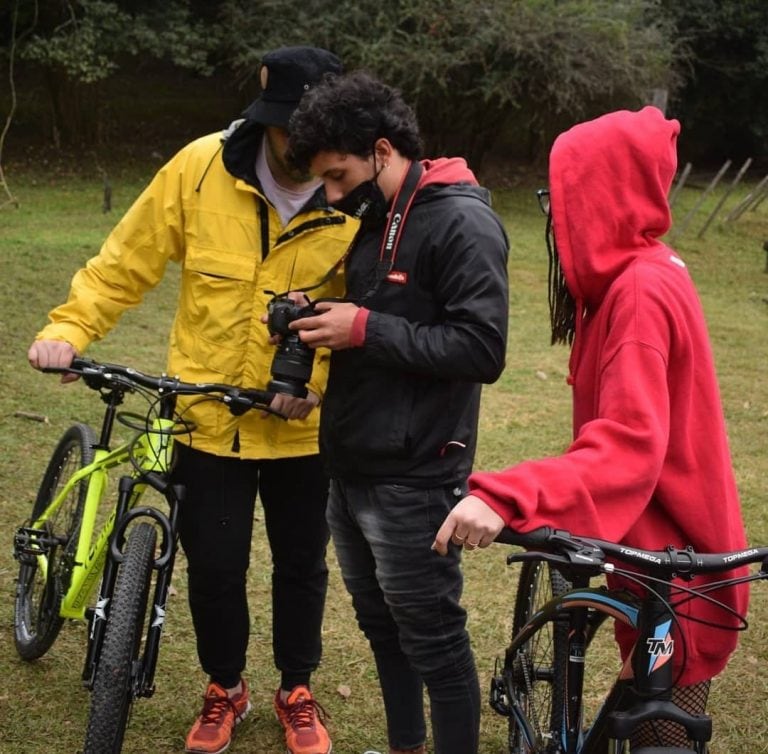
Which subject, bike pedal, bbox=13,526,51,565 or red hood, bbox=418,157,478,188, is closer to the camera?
red hood, bbox=418,157,478,188

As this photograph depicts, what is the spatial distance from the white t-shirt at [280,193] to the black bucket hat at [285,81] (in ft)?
0.49

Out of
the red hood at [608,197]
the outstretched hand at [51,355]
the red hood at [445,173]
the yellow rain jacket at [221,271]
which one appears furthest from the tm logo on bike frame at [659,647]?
the outstretched hand at [51,355]

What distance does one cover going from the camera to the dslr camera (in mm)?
3047

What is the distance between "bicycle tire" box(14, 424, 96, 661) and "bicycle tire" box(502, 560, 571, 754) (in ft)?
4.94

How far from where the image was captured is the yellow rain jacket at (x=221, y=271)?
342cm

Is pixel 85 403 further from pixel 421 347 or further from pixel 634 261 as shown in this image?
pixel 634 261

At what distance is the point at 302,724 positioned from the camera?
12.6 feet

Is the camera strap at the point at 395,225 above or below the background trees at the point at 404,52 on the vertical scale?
above

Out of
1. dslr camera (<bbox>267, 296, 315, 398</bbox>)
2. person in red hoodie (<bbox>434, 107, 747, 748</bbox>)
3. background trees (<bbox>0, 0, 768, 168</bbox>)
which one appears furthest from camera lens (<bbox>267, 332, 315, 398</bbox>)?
background trees (<bbox>0, 0, 768, 168</bbox>)

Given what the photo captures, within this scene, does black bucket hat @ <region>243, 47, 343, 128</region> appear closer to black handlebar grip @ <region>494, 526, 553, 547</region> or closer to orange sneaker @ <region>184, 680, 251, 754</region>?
black handlebar grip @ <region>494, 526, 553, 547</region>

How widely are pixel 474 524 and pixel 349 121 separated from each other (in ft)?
3.70

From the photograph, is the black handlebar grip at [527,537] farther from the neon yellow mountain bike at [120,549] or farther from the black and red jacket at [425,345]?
the neon yellow mountain bike at [120,549]

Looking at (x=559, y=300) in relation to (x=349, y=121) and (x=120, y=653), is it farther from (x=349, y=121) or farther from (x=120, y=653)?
(x=120, y=653)

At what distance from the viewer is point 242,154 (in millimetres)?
3400
